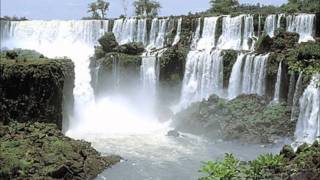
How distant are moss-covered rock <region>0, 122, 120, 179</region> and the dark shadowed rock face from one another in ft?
2.33

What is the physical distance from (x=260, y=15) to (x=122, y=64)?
1004cm

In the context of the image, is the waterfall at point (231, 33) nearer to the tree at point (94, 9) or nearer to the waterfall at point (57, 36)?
the waterfall at point (57, 36)

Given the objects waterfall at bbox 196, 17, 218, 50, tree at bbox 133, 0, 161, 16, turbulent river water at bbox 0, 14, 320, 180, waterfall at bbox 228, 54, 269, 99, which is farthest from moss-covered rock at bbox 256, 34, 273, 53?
tree at bbox 133, 0, 161, 16

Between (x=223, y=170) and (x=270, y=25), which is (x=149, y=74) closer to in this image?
(x=270, y=25)

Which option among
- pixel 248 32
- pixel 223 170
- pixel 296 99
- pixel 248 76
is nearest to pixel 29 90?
pixel 248 76

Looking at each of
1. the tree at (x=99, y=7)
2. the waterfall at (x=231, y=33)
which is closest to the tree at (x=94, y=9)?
the tree at (x=99, y=7)

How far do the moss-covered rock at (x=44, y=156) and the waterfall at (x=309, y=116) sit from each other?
384 inches

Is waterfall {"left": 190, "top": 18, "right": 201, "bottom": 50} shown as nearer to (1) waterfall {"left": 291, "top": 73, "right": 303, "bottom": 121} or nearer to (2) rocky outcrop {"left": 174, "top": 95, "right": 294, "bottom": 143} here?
(2) rocky outcrop {"left": 174, "top": 95, "right": 294, "bottom": 143}

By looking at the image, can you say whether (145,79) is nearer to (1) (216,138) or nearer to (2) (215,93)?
(2) (215,93)

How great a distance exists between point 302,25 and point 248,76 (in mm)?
5789

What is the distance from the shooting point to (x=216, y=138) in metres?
30.0

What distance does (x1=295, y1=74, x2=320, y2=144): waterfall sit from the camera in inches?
1096

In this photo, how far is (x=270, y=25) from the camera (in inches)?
1496

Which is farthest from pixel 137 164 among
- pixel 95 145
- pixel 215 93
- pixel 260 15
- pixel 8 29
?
pixel 8 29
